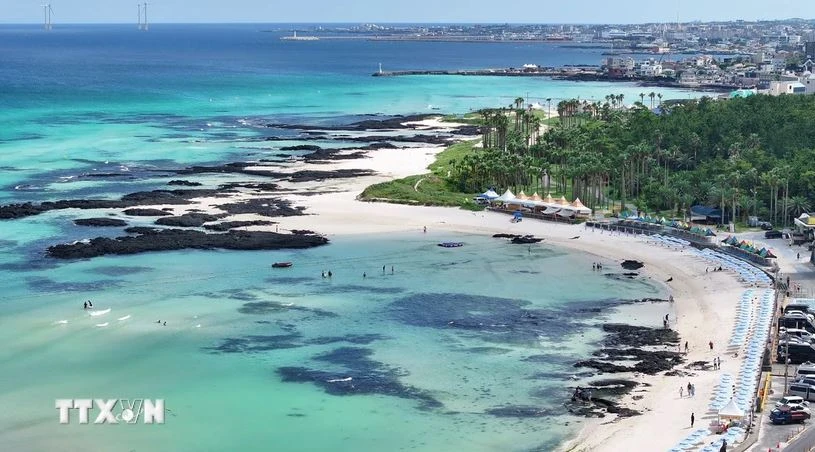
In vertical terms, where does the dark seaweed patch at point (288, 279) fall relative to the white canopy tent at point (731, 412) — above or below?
above

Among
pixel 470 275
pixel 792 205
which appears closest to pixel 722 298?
pixel 470 275

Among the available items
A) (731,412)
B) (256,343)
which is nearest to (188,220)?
(256,343)

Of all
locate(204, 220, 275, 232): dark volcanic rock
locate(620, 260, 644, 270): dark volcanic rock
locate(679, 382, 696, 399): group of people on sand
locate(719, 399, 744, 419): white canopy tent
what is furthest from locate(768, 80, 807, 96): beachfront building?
locate(719, 399, 744, 419): white canopy tent

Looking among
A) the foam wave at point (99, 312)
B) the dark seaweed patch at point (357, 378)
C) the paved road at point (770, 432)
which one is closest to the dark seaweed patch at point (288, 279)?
the foam wave at point (99, 312)

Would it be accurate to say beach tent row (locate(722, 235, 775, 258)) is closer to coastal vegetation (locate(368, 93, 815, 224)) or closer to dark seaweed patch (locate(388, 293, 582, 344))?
coastal vegetation (locate(368, 93, 815, 224))

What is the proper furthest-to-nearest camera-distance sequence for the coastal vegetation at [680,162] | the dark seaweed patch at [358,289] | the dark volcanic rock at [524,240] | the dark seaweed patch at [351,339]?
the coastal vegetation at [680,162]
the dark volcanic rock at [524,240]
the dark seaweed patch at [358,289]
the dark seaweed patch at [351,339]

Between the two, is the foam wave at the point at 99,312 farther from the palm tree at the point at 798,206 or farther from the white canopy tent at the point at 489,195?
the palm tree at the point at 798,206

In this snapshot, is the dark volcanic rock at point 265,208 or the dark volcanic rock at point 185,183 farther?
the dark volcanic rock at point 185,183

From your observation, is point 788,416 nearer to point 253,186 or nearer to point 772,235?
point 772,235
